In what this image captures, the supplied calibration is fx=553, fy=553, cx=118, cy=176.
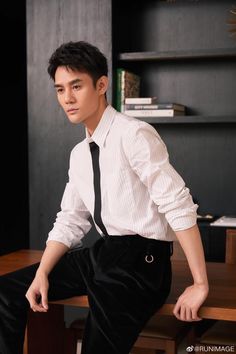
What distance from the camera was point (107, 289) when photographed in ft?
4.83

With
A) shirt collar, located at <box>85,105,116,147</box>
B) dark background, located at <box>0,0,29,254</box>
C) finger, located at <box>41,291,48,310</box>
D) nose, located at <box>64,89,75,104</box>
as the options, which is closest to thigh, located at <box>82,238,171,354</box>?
finger, located at <box>41,291,48,310</box>

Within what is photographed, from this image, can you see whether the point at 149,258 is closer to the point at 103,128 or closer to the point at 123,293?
the point at 123,293

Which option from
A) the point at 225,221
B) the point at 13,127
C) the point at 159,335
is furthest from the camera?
the point at 13,127

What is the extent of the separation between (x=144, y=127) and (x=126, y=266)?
39 centimetres

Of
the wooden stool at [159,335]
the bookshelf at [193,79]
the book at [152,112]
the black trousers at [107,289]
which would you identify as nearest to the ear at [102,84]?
the black trousers at [107,289]

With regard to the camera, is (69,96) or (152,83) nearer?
(69,96)

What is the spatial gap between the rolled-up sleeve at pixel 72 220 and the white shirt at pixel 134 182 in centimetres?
8

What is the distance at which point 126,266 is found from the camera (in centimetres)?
151

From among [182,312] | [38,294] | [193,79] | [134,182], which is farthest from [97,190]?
[193,79]

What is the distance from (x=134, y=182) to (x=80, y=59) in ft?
1.28

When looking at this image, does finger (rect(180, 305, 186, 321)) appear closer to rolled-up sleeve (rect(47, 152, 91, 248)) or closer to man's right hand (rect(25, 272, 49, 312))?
man's right hand (rect(25, 272, 49, 312))

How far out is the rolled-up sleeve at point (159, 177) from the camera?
57.2 inches

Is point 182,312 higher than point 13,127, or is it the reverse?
point 13,127

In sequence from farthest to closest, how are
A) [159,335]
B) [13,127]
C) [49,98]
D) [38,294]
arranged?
[13,127], [49,98], [159,335], [38,294]
